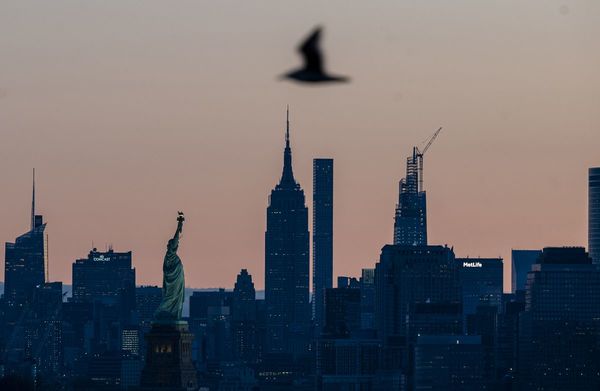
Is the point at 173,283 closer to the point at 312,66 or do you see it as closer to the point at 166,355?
the point at 166,355

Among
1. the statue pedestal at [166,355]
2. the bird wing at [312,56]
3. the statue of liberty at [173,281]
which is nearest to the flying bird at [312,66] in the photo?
the bird wing at [312,56]

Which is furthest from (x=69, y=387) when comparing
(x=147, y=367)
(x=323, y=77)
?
(x=323, y=77)

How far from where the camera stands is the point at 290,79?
105ft

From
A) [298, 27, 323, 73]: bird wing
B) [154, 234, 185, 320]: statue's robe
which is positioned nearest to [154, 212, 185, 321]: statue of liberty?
[154, 234, 185, 320]: statue's robe

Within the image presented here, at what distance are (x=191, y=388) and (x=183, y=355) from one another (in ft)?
6.69

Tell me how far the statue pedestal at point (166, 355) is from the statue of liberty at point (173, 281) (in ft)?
2.29

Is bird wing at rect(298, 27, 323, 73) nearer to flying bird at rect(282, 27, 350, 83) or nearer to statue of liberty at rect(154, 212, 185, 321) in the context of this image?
flying bird at rect(282, 27, 350, 83)

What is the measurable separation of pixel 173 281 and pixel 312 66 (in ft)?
310

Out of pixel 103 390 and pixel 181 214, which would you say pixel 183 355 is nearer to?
pixel 181 214

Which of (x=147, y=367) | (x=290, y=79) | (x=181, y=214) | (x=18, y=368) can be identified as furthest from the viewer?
(x=18, y=368)

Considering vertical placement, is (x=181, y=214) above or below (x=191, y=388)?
above

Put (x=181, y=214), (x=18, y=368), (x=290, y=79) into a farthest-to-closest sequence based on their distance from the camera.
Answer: (x=18, y=368) → (x=181, y=214) → (x=290, y=79)

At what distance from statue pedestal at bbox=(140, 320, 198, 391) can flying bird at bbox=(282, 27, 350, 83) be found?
98137mm

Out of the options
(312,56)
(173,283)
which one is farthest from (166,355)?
(312,56)
